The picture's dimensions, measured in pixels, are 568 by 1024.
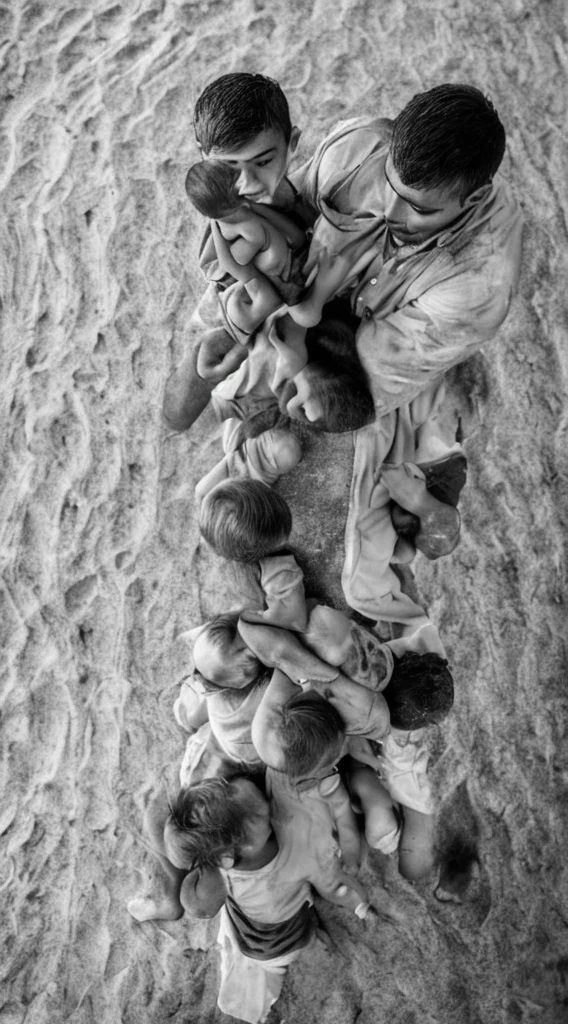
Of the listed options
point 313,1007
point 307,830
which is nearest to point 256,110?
point 307,830

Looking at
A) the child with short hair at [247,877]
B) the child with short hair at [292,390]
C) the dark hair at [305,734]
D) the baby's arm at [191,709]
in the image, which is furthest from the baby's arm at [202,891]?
the child with short hair at [292,390]

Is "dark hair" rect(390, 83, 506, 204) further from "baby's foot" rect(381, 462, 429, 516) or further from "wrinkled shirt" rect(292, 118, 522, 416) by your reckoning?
"baby's foot" rect(381, 462, 429, 516)

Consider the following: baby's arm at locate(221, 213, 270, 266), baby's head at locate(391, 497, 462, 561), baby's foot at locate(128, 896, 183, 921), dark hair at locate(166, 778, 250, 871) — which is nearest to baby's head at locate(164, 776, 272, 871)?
dark hair at locate(166, 778, 250, 871)

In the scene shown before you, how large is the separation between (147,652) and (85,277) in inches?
52.3

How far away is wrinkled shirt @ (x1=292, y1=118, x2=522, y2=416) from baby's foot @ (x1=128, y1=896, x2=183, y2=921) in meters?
1.27

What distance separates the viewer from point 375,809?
2.45 metres

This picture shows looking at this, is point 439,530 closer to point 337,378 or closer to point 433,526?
point 433,526

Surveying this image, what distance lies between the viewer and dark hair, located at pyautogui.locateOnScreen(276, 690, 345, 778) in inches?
80.0

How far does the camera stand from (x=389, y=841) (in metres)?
2.47

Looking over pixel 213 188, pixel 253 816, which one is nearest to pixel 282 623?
pixel 253 816

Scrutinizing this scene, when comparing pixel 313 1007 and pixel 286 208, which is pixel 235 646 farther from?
pixel 313 1007

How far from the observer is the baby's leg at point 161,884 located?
91.8 inches

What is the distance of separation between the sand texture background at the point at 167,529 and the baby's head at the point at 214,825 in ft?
2.95

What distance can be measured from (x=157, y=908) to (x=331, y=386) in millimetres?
1312
